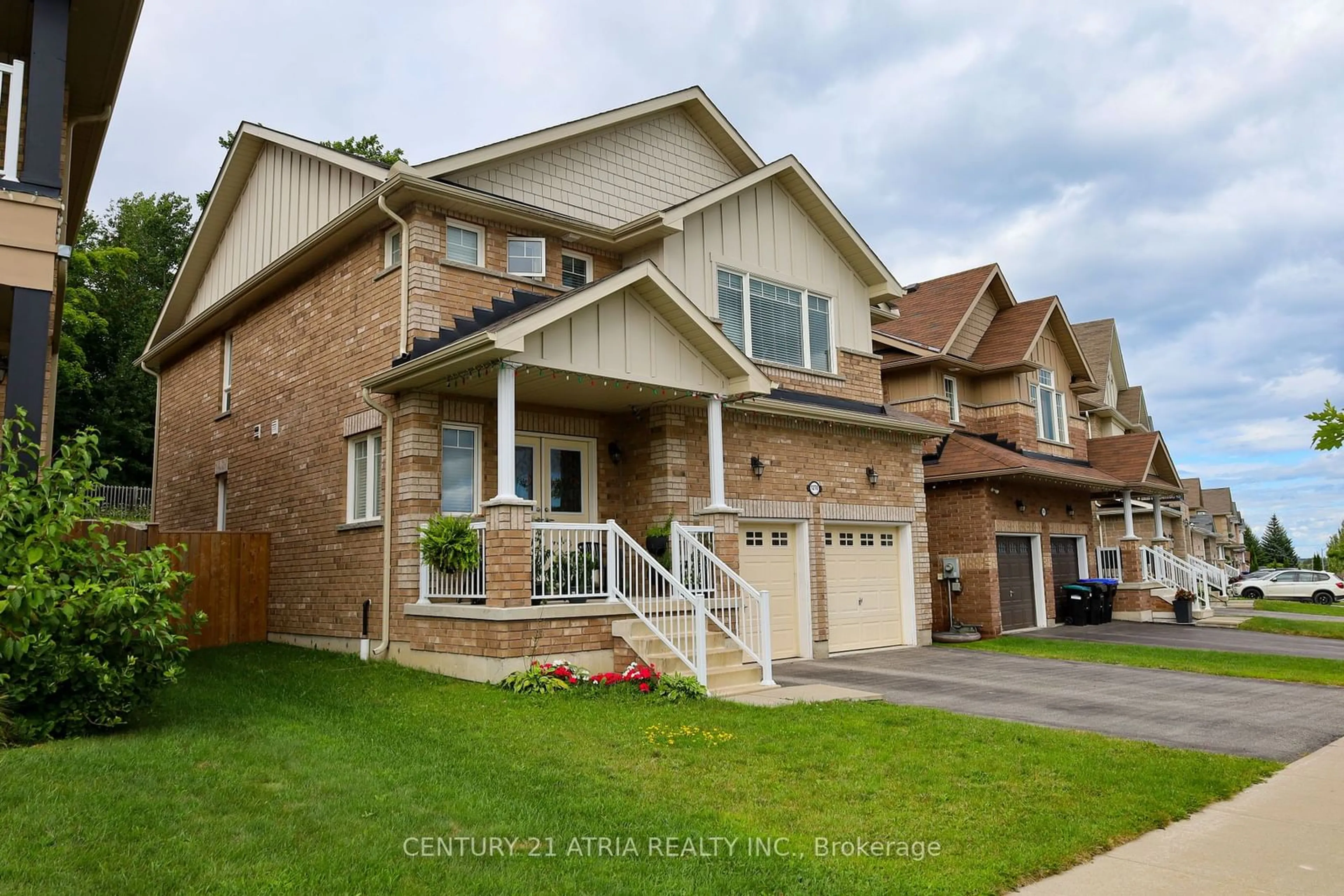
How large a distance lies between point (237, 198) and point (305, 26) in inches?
126

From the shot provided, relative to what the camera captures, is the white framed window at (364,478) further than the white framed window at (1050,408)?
No

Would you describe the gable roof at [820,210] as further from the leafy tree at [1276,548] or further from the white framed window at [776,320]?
the leafy tree at [1276,548]

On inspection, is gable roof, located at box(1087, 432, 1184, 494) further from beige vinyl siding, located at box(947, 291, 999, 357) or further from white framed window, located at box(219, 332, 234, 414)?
white framed window, located at box(219, 332, 234, 414)

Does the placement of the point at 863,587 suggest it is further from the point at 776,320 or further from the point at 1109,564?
the point at 1109,564

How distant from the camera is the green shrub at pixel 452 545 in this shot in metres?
10.5

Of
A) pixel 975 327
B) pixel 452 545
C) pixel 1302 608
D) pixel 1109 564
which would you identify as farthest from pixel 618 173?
pixel 1302 608

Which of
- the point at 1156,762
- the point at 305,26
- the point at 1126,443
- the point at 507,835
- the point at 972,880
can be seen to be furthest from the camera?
the point at 1126,443

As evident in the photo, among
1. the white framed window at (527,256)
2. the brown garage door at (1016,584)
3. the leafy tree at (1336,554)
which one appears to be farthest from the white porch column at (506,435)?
the leafy tree at (1336,554)

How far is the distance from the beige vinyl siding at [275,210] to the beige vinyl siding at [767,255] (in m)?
4.57

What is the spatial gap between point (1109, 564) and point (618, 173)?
17.8 metres

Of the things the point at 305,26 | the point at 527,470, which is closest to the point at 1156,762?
the point at 527,470

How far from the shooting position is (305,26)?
1559 centimetres

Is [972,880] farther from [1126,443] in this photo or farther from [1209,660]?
[1126,443]

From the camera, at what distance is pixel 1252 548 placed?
85.3 metres
